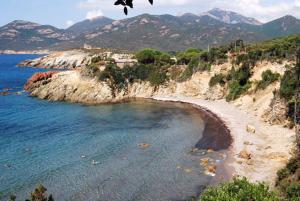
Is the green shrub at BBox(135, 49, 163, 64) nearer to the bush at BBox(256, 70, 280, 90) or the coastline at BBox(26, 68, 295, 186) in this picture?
the coastline at BBox(26, 68, 295, 186)

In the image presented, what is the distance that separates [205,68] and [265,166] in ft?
172

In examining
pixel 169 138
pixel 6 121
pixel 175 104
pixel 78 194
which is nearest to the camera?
pixel 78 194

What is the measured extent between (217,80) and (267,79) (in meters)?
15.5

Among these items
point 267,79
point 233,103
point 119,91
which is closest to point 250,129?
point 267,79

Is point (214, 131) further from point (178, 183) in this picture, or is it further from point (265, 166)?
point (178, 183)

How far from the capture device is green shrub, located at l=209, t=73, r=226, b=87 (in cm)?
9031

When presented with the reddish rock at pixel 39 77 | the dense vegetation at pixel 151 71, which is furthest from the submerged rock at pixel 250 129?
the reddish rock at pixel 39 77

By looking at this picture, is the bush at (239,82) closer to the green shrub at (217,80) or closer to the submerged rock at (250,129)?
the green shrub at (217,80)

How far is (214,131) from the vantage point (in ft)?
214

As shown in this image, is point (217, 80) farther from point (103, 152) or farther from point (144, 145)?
point (103, 152)

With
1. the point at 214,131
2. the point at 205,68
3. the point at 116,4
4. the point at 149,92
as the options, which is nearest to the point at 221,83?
the point at 205,68

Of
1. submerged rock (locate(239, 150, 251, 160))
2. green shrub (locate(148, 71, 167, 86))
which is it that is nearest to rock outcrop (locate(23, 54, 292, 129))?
green shrub (locate(148, 71, 167, 86))

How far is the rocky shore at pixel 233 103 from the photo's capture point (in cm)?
4925

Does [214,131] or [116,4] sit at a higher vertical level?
[116,4]
